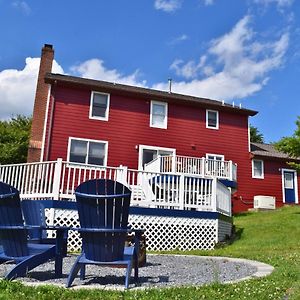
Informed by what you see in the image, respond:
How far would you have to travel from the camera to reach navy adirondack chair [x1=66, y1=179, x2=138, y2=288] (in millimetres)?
4609

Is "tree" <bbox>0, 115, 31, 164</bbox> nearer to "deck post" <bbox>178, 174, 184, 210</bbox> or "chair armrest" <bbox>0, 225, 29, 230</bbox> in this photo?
"deck post" <bbox>178, 174, 184, 210</bbox>

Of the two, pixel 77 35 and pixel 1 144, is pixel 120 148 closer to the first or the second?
pixel 77 35

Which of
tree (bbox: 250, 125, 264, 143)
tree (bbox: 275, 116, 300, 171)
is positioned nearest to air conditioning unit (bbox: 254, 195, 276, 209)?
tree (bbox: 275, 116, 300, 171)

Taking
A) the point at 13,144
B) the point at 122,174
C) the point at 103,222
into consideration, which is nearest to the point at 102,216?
the point at 103,222

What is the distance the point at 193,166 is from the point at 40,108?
8.99 metres

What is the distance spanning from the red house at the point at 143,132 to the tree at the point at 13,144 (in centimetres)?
925

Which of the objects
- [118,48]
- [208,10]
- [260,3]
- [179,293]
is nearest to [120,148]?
[118,48]

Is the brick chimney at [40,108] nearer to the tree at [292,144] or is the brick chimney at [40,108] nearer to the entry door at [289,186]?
the tree at [292,144]

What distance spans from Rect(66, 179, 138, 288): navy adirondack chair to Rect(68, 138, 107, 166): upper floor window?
15.0m

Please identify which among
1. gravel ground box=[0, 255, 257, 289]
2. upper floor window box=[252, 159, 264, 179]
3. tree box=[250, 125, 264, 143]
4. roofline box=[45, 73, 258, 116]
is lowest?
gravel ground box=[0, 255, 257, 289]

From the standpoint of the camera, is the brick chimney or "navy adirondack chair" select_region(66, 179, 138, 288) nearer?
"navy adirondack chair" select_region(66, 179, 138, 288)

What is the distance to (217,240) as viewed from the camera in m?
12.0

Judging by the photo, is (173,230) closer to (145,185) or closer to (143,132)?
(145,185)

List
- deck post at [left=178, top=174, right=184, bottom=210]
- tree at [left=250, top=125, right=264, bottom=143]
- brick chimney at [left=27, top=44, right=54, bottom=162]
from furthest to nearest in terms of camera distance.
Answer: tree at [left=250, top=125, right=264, bottom=143], brick chimney at [left=27, top=44, right=54, bottom=162], deck post at [left=178, top=174, right=184, bottom=210]
